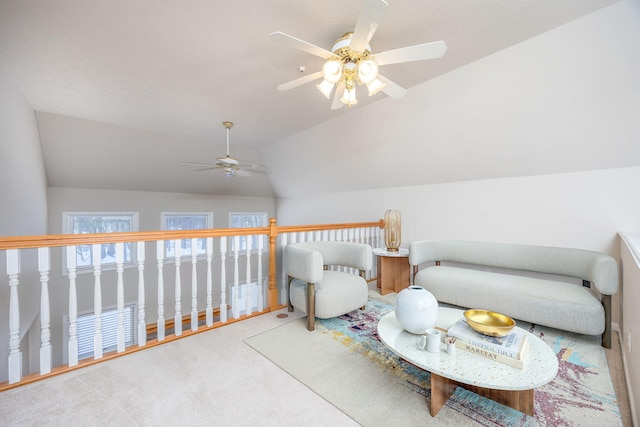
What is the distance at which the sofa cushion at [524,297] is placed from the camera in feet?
7.07

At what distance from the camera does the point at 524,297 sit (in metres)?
2.40

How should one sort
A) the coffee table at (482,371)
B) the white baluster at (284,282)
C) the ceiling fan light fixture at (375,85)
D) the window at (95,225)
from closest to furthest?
the coffee table at (482,371) < the ceiling fan light fixture at (375,85) < the white baluster at (284,282) < the window at (95,225)

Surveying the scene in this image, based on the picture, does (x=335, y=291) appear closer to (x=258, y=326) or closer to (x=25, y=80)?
(x=258, y=326)

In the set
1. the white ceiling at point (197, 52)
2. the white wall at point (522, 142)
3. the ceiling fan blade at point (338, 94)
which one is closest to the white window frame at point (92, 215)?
the white ceiling at point (197, 52)

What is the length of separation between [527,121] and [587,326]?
199 cm

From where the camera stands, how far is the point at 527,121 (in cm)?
279

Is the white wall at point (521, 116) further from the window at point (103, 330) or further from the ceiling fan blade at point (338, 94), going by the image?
the window at point (103, 330)

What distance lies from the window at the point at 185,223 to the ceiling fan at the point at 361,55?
525cm

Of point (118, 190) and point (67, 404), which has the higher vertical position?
point (118, 190)

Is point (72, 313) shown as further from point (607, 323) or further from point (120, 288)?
point (607, 323)

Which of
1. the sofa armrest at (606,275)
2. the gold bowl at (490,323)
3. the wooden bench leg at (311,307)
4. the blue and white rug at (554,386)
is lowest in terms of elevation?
the blue and white rug at (554,386)

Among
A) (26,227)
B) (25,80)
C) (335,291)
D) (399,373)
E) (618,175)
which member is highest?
(25,80)

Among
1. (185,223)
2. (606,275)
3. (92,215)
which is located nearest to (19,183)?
(92,215)

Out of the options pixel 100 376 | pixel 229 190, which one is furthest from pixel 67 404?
pixel 229 190
